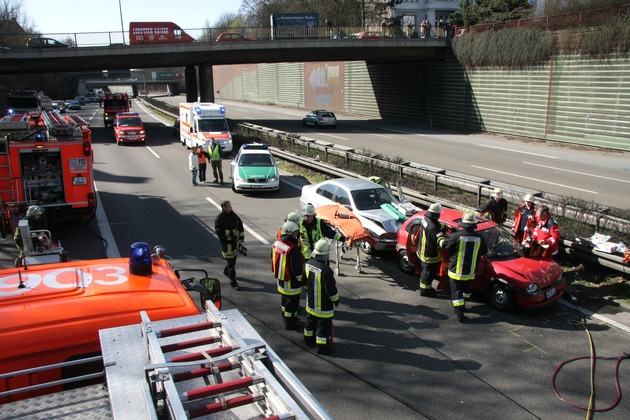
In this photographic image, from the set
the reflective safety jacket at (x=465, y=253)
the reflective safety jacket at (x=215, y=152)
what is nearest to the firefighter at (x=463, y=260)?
the reflective safety jacket at (x=465, y=253)

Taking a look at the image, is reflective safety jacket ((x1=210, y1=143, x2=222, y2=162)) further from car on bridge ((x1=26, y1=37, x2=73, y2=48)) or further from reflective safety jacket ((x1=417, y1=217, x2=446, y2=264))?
car on bridge ((x1=26, y1=37, x2=73, y2=48))

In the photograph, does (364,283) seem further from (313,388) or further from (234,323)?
(234,323)

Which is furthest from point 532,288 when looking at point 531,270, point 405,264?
point 405,264

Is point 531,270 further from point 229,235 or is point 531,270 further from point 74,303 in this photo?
point 74,303

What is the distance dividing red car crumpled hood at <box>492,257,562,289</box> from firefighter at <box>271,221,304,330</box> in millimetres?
3552

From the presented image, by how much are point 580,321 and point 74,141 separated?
12.1 m

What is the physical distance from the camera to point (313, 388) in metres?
6.84

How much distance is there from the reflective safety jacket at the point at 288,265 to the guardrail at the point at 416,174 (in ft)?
19.5

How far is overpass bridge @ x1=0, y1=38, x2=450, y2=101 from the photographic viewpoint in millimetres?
36125

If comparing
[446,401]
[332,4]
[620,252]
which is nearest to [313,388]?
[446,401]

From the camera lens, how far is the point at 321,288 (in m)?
7.46

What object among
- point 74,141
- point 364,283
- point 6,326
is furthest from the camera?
point 74,141

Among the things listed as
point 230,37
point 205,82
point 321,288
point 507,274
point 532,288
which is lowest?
point 532,288

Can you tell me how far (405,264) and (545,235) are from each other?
2.77 meters
